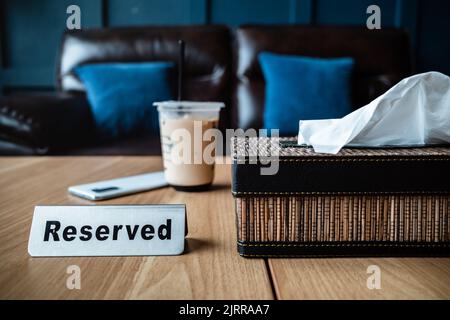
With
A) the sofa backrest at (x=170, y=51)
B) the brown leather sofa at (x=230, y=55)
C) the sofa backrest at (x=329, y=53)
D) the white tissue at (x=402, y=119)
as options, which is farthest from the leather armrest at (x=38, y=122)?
the white tissue at (x=402, y=119)

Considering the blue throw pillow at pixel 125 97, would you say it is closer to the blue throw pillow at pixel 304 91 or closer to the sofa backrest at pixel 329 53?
the sofa backrest at pixel 329 53

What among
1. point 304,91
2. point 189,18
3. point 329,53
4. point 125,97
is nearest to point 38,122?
point 125,97

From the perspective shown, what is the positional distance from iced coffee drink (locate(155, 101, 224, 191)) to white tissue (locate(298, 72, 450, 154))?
0.27 m

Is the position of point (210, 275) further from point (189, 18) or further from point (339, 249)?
point (189, 18)

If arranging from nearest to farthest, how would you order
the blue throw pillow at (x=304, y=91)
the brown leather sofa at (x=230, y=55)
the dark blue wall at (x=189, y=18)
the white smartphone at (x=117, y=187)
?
the white smartphone at (x=117, y=187)
the blue throw pillow at (x=304, y=91)
the brown leather sofa at (x=230, y=55)
the dark blue wall at (x=189, y=18)

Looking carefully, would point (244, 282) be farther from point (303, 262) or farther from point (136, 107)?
point (136, 107)

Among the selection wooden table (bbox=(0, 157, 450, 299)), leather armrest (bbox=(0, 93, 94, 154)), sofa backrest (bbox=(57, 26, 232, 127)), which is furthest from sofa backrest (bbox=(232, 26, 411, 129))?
wooden table (bbox=(0, 157, 450, 299))

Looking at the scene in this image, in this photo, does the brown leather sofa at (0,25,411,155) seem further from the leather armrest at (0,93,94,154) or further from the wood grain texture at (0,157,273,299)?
the wood grain texture at (0,157,273,299)

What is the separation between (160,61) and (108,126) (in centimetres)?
44

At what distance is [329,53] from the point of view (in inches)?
87.3

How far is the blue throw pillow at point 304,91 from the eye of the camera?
1992mm

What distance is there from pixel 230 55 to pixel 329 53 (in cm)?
49

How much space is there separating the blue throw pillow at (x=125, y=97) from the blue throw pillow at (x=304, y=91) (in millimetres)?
509

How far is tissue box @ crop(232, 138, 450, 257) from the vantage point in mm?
529
